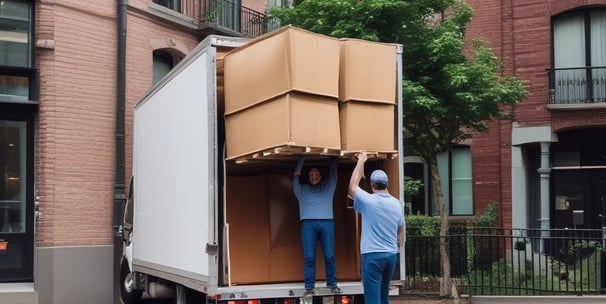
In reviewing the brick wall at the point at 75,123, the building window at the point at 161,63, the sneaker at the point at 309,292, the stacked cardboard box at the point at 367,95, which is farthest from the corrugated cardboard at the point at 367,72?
the building window at the point at 161,63

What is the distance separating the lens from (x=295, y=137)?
652cm

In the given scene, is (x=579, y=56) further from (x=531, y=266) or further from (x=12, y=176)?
(x=12, y=176)

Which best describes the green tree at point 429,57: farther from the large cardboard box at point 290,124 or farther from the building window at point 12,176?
the building window at point 12,176

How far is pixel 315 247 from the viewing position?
752cm

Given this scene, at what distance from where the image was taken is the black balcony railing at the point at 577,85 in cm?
1759

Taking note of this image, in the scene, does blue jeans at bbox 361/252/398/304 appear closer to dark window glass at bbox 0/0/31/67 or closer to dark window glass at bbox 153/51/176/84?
dark window glass at bbox 0/0/31/67

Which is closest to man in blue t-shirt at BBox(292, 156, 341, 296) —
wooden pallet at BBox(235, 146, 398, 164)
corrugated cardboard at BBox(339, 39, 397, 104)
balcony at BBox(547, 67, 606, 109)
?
wooden pallet at BBox(235, 146, 398, 164)

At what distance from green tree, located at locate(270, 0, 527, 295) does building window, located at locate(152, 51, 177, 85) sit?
3.95 meters

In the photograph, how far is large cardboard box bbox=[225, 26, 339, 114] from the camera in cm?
659

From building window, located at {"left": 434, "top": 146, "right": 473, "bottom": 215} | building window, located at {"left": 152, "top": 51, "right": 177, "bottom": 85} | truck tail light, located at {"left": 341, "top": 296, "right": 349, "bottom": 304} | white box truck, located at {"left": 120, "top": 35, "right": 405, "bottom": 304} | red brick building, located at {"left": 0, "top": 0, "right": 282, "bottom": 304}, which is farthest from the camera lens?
building window, located at {"left": 434, "top": 146, "right": 473, "bottom": 215}

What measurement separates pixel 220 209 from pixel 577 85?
42.0ft

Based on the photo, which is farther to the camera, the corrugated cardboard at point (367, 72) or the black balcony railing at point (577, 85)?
the black balcony railing at point (577, 85)

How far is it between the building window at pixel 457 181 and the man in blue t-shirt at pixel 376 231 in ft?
41.6

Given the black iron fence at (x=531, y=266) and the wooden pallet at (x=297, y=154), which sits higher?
the wooden pallet at (x=297, y=154)
